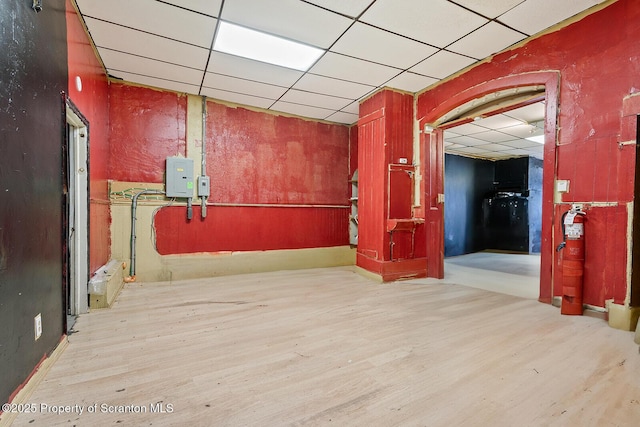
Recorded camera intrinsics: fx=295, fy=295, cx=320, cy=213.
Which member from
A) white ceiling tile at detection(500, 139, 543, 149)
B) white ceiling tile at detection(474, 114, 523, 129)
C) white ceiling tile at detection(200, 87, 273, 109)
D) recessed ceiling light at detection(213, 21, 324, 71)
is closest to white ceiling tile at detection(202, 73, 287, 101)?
white ceiling tile at detection(200, 87, 273, 109)

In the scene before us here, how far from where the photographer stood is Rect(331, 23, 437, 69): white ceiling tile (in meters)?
3.11

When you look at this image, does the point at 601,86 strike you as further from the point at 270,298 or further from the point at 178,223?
the point at 178,223

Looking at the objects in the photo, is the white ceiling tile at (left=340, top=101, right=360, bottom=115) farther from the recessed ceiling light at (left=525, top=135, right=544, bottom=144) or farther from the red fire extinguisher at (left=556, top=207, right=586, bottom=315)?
the recessed ceiling light at (left=525, top=135, right=544, bottom=144)

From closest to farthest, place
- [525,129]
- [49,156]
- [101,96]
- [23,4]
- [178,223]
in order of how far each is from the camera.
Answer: [23,4] < [49,156] < [101,96] < [178,223] < [525,129]

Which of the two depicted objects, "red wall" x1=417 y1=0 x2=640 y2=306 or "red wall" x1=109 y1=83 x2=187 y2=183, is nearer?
"red wall" x1=417 y1=0 x2=640 y2=306

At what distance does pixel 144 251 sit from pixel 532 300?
5307 millimetres

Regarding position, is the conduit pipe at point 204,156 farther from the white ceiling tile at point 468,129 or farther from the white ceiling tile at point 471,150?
the white ceiling tile at point 471,150

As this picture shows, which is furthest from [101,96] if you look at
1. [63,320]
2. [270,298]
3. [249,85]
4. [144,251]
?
[270,298]

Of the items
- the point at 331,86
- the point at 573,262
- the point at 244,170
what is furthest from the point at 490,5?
the point at 244,170

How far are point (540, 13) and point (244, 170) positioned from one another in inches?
173

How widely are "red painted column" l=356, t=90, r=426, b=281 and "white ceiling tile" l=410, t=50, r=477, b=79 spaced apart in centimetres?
66

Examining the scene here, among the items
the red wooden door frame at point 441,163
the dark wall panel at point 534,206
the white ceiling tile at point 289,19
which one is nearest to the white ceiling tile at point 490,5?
the red wooden door frame at point 441,163

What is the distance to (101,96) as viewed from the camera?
3.82 m

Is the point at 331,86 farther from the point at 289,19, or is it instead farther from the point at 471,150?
the point at 471,150
